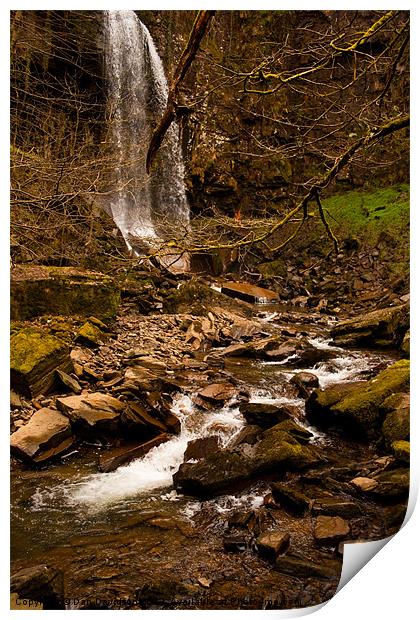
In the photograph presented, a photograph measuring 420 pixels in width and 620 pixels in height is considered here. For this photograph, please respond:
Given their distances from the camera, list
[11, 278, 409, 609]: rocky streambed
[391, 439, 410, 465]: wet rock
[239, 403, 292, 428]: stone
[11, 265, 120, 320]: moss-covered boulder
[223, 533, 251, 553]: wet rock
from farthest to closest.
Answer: [239, 403, 292, 428]: stone
[391, 439, 410, 465]: wet rock
[11, 265, 120, 320]: moss-covered boulder
[223, 533, 251, 553]: wet rock
[11, 278, 409, 609]: rocky streambed

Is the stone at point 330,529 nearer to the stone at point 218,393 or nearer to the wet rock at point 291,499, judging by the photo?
the wet rock at point 291,499

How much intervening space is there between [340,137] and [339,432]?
156 cm

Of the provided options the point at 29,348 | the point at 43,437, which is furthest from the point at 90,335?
the point at 43,437

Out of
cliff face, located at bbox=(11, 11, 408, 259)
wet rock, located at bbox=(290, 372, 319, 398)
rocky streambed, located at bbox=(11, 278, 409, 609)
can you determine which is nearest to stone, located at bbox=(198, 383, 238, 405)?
rocky streambed, located at bbox=(11, 278, 409, 609)

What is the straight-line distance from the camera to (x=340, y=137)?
2.03 meters

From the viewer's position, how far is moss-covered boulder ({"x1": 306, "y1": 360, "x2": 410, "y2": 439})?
83.7 inches

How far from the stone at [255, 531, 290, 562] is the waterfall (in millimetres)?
1485

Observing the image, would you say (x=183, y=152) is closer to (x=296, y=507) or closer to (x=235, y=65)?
(x=235, y=65)

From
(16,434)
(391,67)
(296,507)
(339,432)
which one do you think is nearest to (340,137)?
(391,67)

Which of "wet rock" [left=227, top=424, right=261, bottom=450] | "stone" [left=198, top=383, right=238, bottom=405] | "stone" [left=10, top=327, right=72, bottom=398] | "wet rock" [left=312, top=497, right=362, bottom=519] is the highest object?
"stone" [left=10, top=327, right=72, bottom=398]

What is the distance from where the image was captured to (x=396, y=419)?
201 centimetres

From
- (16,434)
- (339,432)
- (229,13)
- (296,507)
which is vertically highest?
(229,13)

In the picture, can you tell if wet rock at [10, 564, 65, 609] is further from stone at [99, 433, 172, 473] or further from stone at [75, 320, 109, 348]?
stone at [75, 320, 109, 348]
